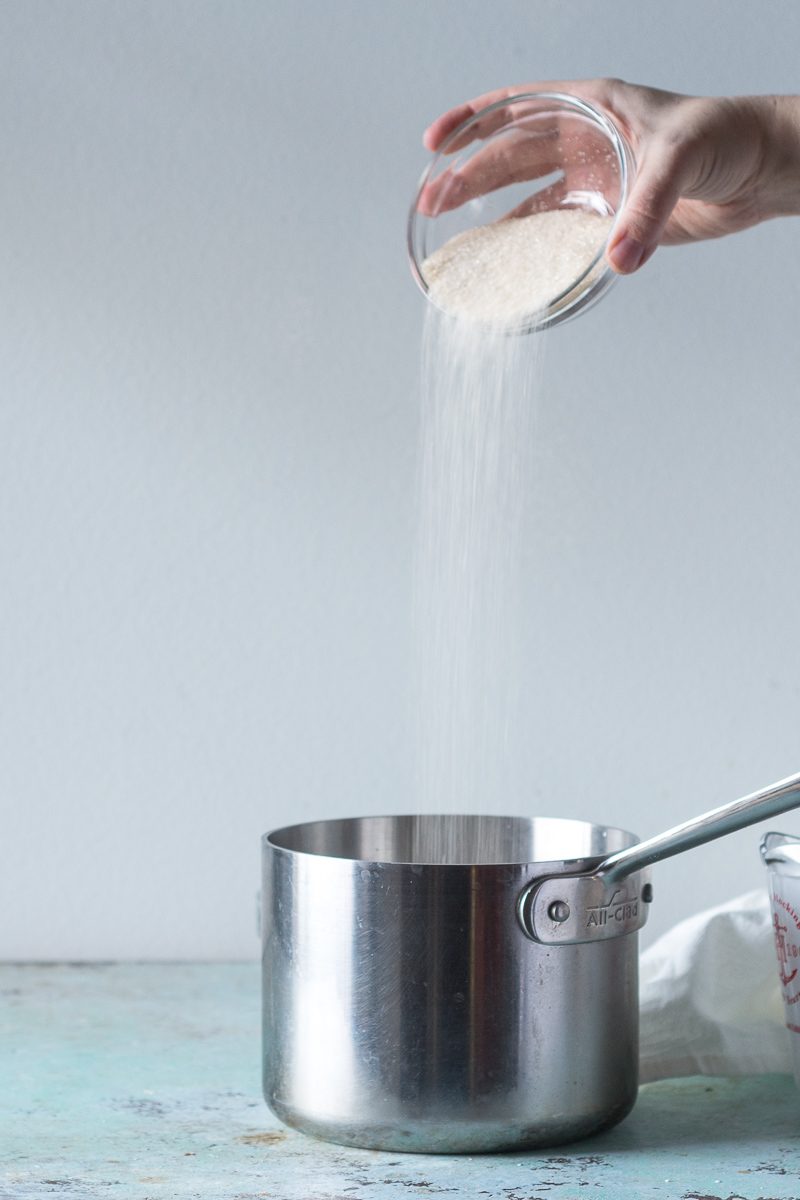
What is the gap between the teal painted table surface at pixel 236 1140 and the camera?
0.51 metres

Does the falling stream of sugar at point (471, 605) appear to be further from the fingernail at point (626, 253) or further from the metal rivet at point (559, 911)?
the metal rivet at point (559, 911)

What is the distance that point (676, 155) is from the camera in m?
0.62

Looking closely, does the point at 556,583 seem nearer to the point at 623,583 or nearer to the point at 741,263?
the point at 623,583

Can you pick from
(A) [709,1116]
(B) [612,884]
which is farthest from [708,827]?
(A) [709,1116]

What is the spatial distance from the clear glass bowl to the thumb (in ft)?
0.06

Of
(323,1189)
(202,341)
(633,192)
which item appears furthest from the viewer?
(202,341)

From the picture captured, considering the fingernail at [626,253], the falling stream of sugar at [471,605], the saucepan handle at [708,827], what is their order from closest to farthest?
the saucepan handle at [708,827], the fingernail at [626,253], the falling stream of sugar at [471,605]

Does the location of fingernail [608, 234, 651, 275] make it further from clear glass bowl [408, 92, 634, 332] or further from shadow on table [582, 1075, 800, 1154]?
shadow on table [582, 1075, 800, 1154]

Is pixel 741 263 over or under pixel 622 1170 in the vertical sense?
over

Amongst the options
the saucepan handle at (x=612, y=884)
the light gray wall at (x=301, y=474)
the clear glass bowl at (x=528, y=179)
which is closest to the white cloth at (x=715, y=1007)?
the saucepan handle at (x=612, y=884)

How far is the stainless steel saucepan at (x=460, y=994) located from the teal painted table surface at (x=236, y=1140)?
17 mm

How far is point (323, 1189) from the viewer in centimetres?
51

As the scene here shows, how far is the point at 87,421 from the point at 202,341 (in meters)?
0.10

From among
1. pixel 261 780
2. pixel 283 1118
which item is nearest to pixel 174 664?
pixel 261 780
